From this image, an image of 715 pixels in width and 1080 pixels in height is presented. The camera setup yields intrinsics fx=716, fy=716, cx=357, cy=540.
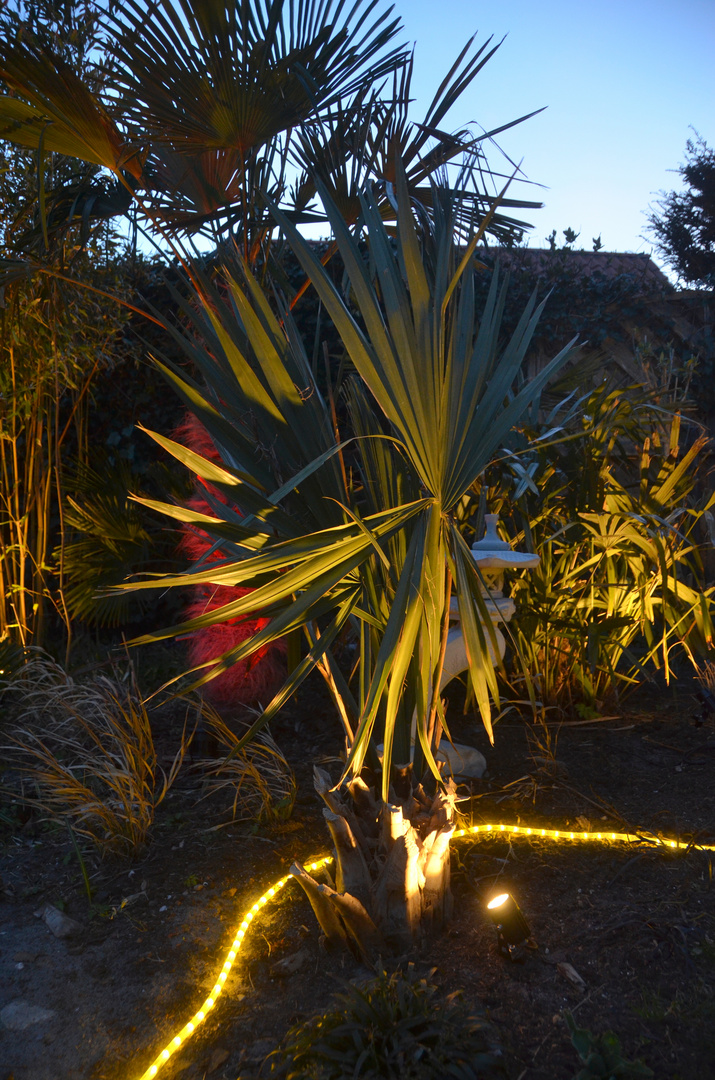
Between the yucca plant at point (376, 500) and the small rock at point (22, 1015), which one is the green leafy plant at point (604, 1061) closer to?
the yucca plant at point (376, 500)

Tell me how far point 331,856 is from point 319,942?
322 mm

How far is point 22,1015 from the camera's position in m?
1.66

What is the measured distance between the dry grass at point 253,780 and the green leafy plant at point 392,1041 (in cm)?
98

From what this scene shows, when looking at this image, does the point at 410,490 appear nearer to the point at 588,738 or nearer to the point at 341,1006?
the point at 341,1006

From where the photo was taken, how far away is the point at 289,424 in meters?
1.54

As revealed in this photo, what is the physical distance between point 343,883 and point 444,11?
257 cm

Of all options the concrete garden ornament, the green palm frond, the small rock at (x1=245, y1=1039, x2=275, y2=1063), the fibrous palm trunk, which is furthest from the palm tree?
the small rock at (x1=245, y1=1039, x2=275, y2=1063)

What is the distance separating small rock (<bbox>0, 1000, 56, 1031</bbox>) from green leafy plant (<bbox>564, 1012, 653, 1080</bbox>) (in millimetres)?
1173

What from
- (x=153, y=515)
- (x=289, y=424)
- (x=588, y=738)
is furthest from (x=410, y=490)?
(x=153, y=515)

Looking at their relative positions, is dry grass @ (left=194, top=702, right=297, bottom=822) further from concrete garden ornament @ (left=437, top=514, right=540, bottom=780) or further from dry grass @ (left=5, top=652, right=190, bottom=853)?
concrete garden ornament @ (left=437, top=514, right=540, bottom=780)

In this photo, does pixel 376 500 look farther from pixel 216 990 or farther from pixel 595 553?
pixel 595 553

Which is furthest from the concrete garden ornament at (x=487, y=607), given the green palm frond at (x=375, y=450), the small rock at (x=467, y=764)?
the green palm frond at (x=375, y=450)

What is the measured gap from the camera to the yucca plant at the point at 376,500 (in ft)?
4.33

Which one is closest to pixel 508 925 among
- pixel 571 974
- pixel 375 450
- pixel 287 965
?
pixel 571 974
